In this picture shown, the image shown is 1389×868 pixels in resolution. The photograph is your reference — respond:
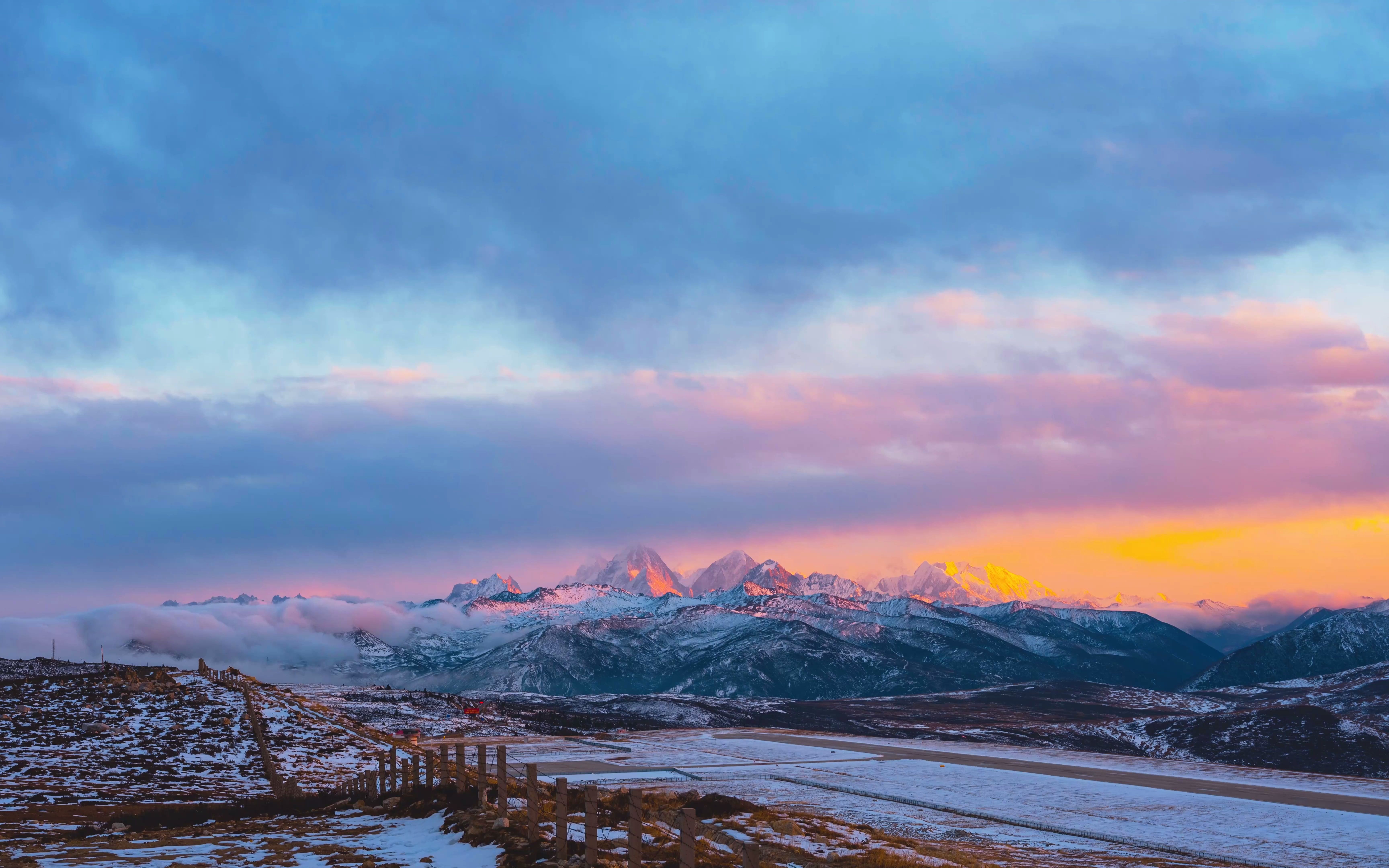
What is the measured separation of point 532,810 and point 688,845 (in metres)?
8.81

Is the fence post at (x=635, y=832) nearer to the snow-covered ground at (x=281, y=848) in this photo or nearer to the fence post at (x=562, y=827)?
the fence post at (x=562, y=827)

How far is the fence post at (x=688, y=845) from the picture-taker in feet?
44.7

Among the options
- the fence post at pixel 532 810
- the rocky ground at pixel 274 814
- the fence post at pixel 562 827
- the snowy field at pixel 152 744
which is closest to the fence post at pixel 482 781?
the rocky ground at pixel 274 814

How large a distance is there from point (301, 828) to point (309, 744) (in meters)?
33.8

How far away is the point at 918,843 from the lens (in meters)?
29.8

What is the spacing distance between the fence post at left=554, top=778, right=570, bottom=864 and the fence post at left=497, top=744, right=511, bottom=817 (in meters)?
4.27

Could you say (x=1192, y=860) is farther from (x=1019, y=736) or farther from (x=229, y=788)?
(x=1019, y=736)

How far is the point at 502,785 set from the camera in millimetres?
24234

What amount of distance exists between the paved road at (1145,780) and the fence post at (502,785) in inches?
1300

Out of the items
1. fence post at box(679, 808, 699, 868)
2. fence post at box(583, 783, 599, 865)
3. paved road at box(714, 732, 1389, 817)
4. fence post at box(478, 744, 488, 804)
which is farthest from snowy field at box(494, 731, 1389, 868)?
fence post at box(679, 808, 699, 868)

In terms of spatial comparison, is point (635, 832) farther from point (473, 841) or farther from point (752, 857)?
point (473, 841)

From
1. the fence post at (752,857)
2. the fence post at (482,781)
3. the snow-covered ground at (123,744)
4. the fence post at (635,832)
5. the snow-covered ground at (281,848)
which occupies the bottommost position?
the snow-covered ground at (123,744)

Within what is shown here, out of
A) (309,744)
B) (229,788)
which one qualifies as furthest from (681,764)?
(229,788)

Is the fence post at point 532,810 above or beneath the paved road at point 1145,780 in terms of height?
above
